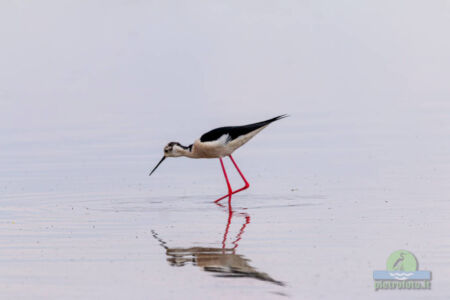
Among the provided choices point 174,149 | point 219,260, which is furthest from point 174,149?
point 219,260

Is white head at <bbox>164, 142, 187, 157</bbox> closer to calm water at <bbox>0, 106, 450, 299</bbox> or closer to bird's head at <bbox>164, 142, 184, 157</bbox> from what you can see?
bird's head at <bbox>164, 142, 184, 157</bbox>

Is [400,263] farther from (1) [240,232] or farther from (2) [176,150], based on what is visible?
(2) [176,150]

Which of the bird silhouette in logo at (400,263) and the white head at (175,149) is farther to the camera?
the white head at (175,149)

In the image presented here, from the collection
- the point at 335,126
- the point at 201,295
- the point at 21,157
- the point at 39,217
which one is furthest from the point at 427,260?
the point at 335,126

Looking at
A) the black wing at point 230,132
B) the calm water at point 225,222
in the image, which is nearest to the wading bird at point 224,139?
the black wing at point 230,132

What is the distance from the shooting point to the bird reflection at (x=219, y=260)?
30.9ft

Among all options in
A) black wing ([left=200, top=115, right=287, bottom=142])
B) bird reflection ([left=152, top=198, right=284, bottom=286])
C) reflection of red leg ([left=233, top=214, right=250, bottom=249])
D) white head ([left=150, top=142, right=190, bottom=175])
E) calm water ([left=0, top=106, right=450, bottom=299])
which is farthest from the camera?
white head ([left=150, top=142, right=190, bottom=175])

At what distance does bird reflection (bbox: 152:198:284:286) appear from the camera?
30.9 feet

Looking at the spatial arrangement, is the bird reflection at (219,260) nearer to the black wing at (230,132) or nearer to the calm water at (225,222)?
the calm water at (225,222)

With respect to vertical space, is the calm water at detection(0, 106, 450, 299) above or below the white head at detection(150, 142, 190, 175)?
below

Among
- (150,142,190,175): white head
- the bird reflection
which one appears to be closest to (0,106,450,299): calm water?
the bird reflection

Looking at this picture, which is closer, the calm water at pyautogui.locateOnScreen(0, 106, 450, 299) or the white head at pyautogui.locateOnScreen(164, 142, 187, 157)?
the calm water at pyautogui.locateOnScreen(0, 106, 450, 299)

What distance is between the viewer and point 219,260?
33.1ft

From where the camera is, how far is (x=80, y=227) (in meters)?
12.5
